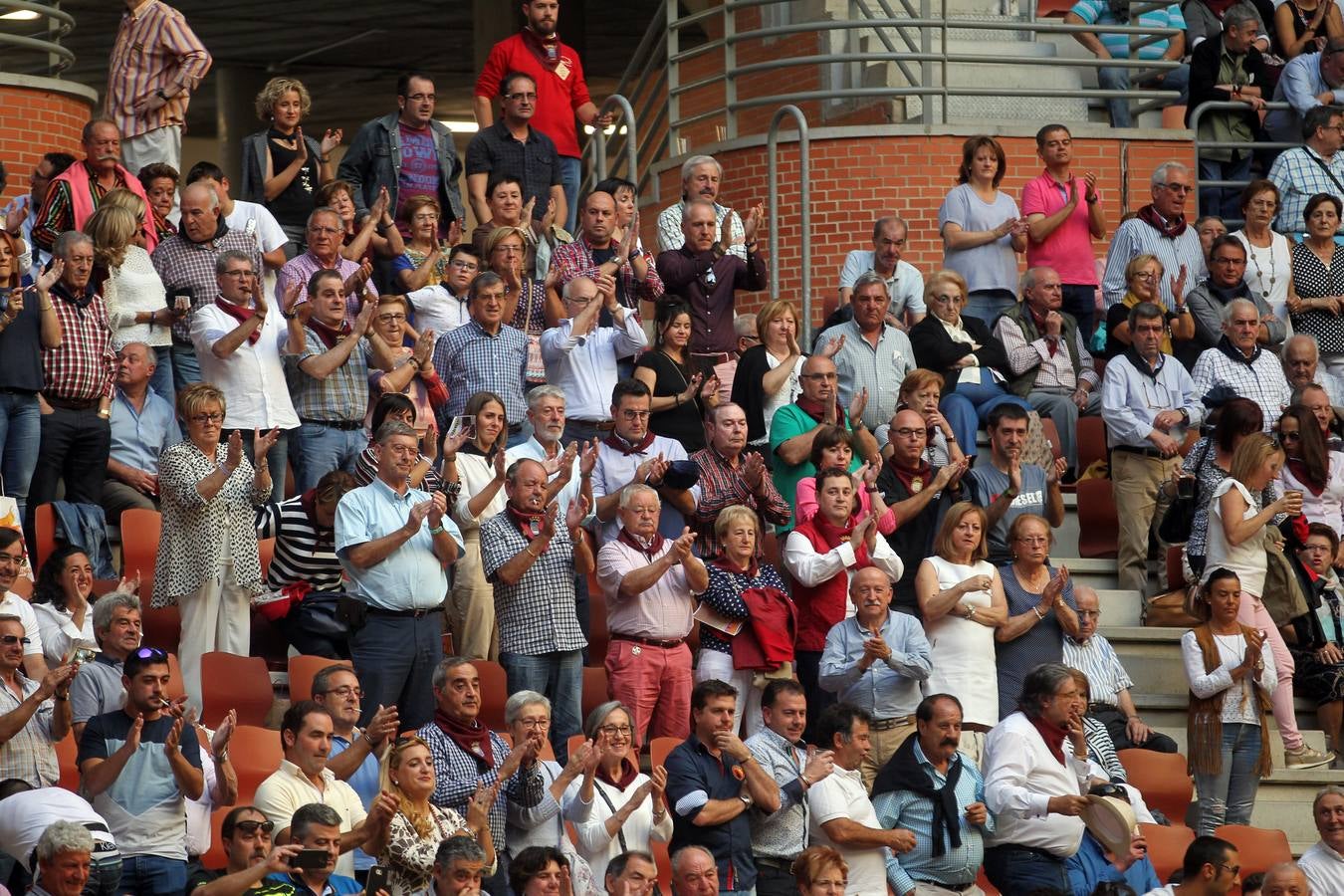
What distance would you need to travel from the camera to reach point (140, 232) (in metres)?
13.2

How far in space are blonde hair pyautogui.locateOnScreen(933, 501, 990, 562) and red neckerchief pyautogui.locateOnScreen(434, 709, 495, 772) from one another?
2664 millimetres

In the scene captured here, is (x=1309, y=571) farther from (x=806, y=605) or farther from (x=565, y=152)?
(x=565, y=152)

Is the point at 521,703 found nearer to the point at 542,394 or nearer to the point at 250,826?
the point at 250,826

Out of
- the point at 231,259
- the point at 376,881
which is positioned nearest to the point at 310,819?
the point at 376,881

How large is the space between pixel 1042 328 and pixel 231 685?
5.51 metres

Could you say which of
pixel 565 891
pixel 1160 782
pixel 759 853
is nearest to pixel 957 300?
pixel 1160 782

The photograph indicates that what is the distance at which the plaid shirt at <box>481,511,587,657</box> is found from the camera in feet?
36.2

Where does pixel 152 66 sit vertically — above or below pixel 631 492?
above

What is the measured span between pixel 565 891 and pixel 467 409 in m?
3.43

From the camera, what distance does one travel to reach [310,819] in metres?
9.02

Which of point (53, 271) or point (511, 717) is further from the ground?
point (53, 271)

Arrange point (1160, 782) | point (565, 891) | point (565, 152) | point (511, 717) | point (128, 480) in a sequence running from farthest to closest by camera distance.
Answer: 1. point (565, 152)
2. point (128, 480)
3. point (1160, 782)
4. point (511, 717)
5. point (565, 891)

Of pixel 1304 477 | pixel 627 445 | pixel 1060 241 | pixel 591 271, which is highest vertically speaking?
pixel 1060 241

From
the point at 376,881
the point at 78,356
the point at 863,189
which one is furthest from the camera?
the point at 863,189
